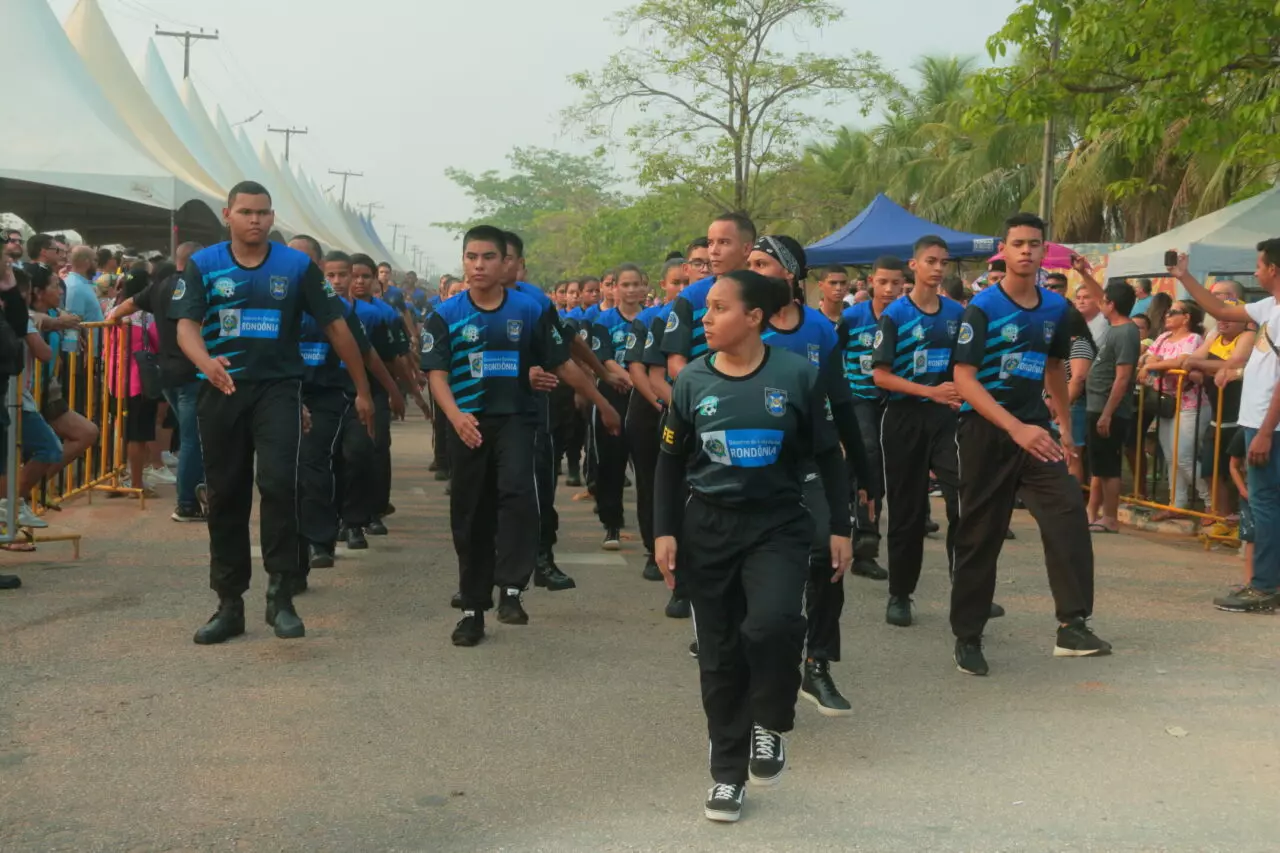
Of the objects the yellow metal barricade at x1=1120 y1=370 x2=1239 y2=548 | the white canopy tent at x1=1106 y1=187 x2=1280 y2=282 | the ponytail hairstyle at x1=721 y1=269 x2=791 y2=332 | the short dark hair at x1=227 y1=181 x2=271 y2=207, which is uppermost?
the white canopy tent at x1=1106 y1=187 x2=1280 y2=282

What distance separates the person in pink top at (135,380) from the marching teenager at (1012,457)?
6.99 metres

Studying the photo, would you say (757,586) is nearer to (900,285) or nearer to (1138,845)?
(1138,845)

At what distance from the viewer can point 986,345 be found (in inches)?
269

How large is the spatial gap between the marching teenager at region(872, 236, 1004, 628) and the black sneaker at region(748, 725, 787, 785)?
2.96m

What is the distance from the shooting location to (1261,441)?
814 cm

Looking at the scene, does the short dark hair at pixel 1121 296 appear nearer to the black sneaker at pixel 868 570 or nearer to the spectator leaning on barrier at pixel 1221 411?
the spectator leaning on barrier at pixel 1221 411

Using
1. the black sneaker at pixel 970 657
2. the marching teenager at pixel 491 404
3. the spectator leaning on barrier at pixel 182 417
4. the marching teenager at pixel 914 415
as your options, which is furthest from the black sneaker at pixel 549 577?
the black sneaker at pixel 970 657

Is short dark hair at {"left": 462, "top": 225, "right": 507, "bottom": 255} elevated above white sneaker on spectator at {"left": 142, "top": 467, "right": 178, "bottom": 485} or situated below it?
above

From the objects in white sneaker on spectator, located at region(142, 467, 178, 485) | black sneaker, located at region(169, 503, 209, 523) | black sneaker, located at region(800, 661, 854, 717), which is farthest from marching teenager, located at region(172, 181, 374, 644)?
white sneaker on spectator, located at region(142, 467, 178, 485)

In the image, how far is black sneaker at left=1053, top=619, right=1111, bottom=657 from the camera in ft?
23.2

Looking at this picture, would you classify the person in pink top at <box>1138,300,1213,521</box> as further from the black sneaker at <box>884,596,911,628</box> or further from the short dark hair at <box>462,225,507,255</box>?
the short dark hair at <box>462,225,507,255</box>

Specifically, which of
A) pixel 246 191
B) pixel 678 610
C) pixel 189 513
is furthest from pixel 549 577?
pixel 189 513

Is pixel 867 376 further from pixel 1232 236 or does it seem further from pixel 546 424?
pixel 1232 236

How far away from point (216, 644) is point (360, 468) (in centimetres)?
304
